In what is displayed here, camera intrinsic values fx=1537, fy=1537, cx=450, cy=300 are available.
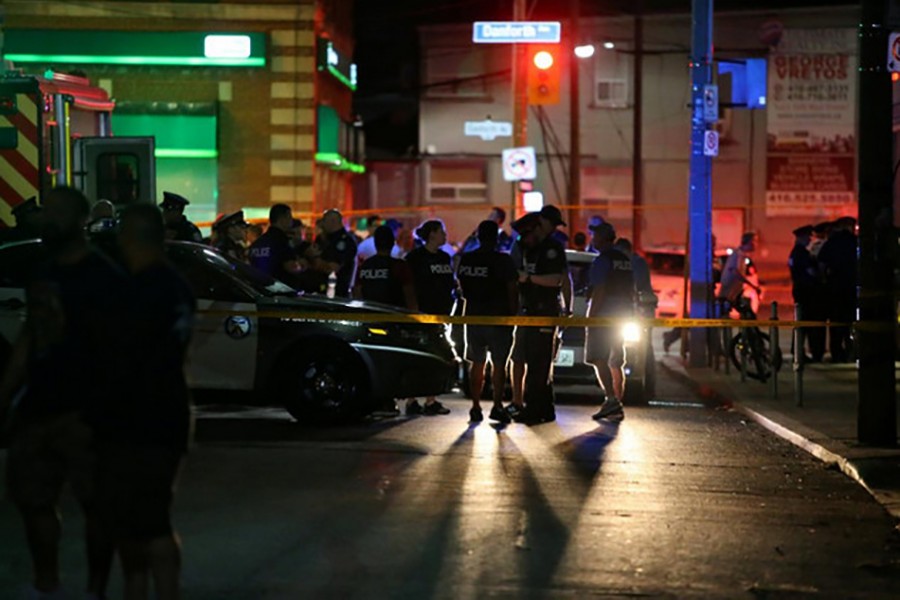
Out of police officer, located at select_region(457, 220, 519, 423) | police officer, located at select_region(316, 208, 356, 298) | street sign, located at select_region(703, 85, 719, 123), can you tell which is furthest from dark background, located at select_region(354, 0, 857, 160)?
police officer, located at select_region(457, 220, 519, 423)

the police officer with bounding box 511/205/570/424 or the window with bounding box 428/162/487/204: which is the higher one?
the window with bounding box 428/162/487/204

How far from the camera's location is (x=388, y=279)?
14195 millimetres

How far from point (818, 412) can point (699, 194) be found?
5865mm

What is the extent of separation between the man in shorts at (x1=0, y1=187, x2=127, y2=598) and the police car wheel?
6.44 m

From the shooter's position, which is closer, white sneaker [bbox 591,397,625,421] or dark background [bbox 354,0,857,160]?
white sneaker [bbox 591,397,625,421]

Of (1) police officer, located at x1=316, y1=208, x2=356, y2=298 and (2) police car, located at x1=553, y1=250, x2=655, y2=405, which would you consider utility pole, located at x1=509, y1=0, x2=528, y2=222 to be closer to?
(1) police officer, located at x1=316, y1=208, x2=356, y2=298

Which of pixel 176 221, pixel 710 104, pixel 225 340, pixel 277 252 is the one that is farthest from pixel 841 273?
pixel 225 340

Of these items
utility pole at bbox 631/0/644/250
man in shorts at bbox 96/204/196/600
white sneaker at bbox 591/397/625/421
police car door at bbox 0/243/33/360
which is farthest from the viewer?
utility pole at bbox 631/0/644/250

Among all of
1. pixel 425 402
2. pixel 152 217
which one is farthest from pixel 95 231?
pixel 152 217

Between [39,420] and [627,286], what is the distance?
841cm

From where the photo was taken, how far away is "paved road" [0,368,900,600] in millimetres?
7410

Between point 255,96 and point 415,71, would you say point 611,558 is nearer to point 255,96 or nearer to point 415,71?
point 255,96

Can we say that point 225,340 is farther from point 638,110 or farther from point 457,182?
point 457,182

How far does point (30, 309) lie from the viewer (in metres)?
6.23
